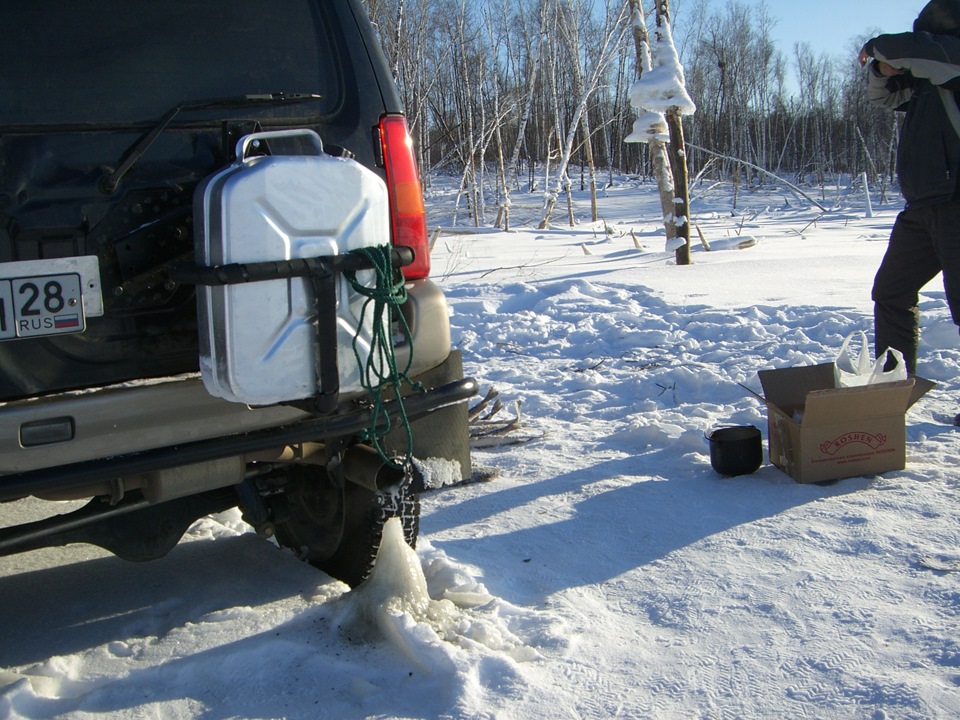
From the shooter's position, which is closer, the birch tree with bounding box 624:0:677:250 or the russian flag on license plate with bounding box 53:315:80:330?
the russian flag on license plate with bounding box 53:315:80:330

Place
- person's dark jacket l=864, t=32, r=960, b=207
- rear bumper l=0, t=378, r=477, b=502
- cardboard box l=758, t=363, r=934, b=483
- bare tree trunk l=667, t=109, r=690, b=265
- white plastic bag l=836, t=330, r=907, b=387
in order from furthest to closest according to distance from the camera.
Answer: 1. bare tree trunk l=667, t=109, r=690, b=265
2. person's dark jacket l=864, t=32, r=960, b=207
3. white plastic bag l=836, t=330, r=907, b=387
4. cardboard box l=758, t=363, r=934, b=483
5. rear bumper l=0, t=378, r=477, b=502

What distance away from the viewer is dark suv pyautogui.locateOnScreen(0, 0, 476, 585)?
6.34 feet

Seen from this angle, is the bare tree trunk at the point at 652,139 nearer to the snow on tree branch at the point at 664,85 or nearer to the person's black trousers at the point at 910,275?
the snow on tree branch at the point at 664,85

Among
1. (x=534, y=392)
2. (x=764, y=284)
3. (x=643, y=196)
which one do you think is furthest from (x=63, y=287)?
(x=643, y=196)

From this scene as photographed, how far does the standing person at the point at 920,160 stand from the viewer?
3.89m

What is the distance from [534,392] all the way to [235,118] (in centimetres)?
333

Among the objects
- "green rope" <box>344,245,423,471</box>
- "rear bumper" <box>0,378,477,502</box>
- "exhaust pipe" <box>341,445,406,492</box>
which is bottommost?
"exhaust pipe" <box>341,445,406,492</box>

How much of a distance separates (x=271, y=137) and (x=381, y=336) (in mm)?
571

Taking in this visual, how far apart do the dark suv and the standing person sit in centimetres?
270

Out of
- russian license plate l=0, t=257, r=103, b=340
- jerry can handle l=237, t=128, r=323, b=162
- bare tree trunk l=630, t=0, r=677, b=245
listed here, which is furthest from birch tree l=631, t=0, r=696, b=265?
russian license plate l=0, t=257, r=103, b=340

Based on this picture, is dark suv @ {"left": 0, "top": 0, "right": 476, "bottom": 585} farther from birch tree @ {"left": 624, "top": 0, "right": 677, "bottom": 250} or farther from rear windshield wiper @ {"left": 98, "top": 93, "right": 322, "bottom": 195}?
birch tree @ {"left": 624, "top": 0, "right": 677, "bottom": 250}

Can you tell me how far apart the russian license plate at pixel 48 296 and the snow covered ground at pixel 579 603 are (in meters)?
0.95

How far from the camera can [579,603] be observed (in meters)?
2.66

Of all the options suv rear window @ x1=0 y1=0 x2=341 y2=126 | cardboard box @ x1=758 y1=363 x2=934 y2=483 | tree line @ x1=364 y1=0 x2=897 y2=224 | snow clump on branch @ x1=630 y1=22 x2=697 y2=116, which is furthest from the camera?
tree line @ x1=364 y1=0 x2=897 y2=224
